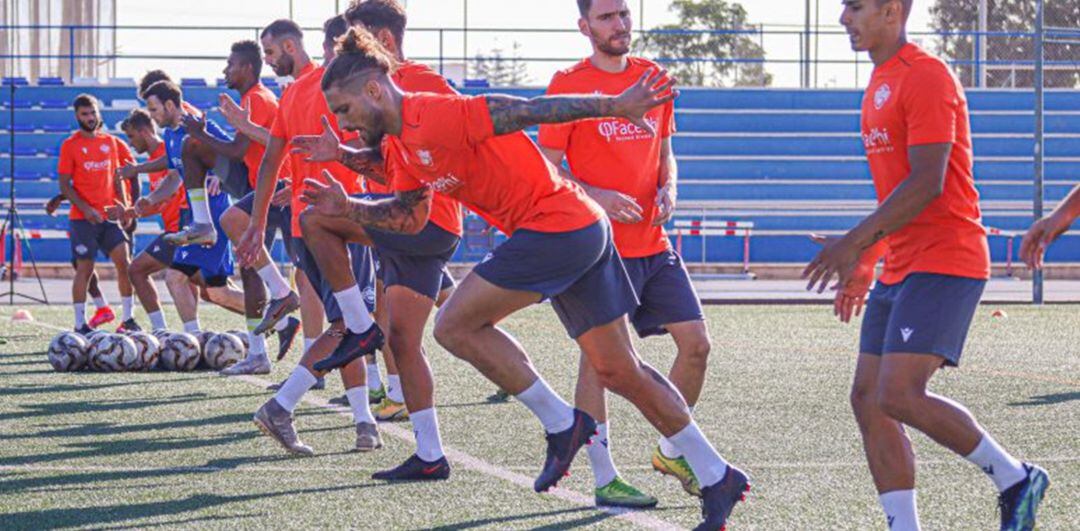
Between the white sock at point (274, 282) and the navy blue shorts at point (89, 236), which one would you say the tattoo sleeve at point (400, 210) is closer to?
the white sock at point (274, 282)

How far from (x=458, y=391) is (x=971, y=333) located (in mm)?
7256

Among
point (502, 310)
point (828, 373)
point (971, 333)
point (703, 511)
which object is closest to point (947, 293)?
point (703, 511)

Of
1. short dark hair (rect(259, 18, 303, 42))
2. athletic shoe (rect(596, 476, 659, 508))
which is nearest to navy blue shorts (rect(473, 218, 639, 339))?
athletic shoe (rect(596, 476, 659, 508))

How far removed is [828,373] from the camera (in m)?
12.5

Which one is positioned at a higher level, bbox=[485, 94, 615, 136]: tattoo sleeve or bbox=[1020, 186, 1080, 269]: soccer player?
bbox=[485, 94, 615, 136]: tattoo sleeve

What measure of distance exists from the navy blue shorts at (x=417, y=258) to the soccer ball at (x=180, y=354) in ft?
17.8

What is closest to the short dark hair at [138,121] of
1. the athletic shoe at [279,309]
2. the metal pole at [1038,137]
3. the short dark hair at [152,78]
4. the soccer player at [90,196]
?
the short dark hair at [152,78]

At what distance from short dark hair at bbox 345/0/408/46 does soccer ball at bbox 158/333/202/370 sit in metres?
5.43

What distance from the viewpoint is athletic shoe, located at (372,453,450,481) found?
7.25 m

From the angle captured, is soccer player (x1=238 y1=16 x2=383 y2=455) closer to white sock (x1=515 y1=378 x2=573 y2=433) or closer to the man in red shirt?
the man in red shirt

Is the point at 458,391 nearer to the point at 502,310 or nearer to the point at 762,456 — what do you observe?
the point at 762,456

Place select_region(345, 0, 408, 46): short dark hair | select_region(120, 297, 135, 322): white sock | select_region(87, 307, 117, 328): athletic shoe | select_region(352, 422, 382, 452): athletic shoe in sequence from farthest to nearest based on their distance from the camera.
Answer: select_region(87, 307, 117, 328): athletic shoe → select_region(120, 297, 135, 322): white sock → select_region(352, 422, 382, 452): athletic shoe → select_region(345, 0, 408, 46): short dark hair

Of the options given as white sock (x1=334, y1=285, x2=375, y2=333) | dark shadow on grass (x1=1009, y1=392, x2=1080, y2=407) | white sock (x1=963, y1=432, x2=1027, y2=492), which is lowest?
dark shadow on grass (x1=1009, y1=392, x2=1080, y2=407)

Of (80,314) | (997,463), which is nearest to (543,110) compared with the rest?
(997,463)
